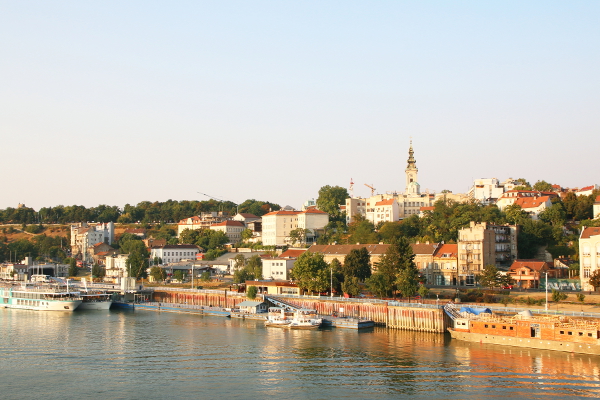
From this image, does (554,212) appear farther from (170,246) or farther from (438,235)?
(170,246)

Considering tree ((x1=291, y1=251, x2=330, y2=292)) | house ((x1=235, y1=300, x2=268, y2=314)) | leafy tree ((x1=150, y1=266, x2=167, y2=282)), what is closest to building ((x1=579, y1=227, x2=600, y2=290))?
tree ((x1=291, y1=251, x2=330, y2=292))

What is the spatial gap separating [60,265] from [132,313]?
62.2 meters

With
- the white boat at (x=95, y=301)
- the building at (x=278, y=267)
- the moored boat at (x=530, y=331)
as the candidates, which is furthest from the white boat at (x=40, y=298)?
the moored boat at (x=530, y=331)

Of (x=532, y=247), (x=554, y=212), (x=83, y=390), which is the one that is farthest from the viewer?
Answer: (x=554, y=212)

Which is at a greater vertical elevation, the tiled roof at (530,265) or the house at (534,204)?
the house at (534,204)

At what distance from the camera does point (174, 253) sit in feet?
401

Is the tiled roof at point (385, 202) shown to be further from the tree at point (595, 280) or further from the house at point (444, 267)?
the tree at point (595, 280)

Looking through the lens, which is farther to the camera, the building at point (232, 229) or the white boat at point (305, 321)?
the building at point (232, 229)

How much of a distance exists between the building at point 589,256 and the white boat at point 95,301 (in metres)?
52.6

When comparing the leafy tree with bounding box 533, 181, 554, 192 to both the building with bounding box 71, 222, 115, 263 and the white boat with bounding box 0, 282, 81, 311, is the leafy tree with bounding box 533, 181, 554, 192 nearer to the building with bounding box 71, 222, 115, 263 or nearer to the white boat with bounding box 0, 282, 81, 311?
the white boat with bounding box 0, 282, 81, 311

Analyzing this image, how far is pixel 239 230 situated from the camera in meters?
134

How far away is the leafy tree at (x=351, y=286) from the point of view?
62.2 m

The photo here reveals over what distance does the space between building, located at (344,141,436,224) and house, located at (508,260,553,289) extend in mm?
41046

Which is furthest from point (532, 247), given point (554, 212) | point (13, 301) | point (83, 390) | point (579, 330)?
point (13, 301)
